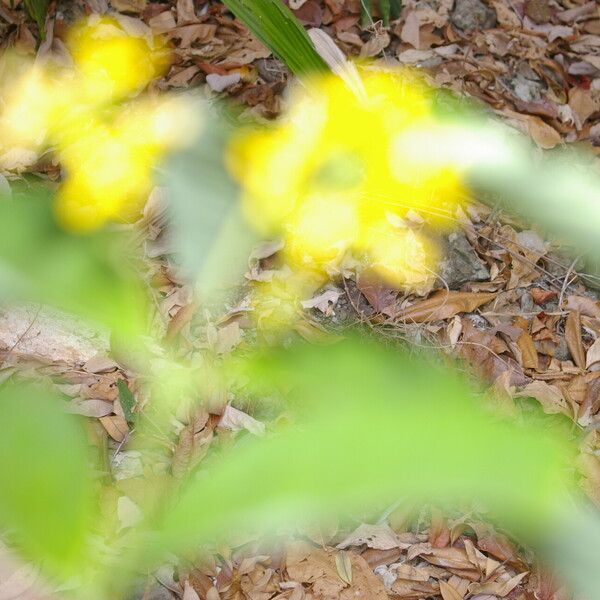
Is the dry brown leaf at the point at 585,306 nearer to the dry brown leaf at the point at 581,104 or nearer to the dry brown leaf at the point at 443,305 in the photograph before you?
the dry brown leaf at the point at 443,305

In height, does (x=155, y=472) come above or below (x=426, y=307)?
above

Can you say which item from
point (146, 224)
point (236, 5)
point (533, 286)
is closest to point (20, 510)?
point (146, 224)

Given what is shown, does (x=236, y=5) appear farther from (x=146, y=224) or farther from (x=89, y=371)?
(x=89, y=371)

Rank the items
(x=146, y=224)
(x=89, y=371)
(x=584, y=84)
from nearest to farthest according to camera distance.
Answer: (x=146, y=224) → (x=89, y=371) → (x=584, y=84)

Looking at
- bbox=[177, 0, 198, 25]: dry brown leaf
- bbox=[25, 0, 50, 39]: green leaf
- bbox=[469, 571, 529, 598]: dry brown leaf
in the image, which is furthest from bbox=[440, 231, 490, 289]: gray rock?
A: bbox=[25, 0, 50, 39]: green leaf

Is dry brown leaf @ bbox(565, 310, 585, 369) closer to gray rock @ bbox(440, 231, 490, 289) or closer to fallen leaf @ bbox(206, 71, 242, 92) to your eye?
gray rock @ bbox(440, 231, 490, 289)

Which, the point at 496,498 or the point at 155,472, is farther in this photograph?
the point at 155,472

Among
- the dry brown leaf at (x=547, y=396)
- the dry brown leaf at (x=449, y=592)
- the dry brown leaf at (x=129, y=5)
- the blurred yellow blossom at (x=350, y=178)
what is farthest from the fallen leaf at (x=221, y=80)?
the dry brown leaf at (x=449, y=592)

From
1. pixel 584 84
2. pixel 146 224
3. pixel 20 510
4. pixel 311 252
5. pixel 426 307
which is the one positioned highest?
pixel 20 510

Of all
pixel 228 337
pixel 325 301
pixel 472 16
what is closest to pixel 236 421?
pixel 228 337
